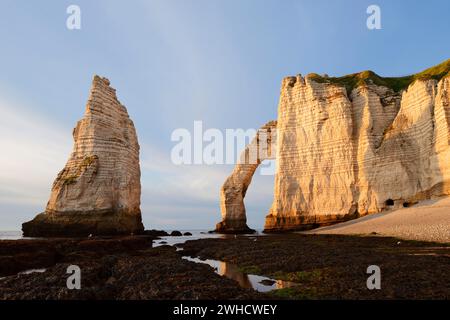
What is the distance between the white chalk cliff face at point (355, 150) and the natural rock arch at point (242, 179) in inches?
285

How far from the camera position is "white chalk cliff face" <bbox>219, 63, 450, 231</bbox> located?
36969mm

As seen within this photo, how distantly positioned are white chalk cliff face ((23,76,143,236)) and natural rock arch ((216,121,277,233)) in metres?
15.7

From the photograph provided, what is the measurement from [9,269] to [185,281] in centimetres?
952

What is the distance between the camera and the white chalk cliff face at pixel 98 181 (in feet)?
133

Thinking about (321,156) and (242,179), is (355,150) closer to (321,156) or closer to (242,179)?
(321,156)

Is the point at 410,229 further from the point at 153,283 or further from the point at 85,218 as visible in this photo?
the point at 85,218

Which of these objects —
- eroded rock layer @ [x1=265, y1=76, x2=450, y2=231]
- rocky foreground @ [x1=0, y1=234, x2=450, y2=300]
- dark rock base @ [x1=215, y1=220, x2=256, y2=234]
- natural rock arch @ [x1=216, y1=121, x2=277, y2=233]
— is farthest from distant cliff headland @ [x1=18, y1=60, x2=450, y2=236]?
rocky foreground @ [x1=0, y1=234, x2=450, y2=300]

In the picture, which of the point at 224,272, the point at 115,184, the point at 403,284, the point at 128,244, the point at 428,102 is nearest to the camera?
the point at 403,284

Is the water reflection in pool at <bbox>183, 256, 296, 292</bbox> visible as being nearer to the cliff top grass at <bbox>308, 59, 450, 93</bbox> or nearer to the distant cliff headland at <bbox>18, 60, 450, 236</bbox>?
the distant cliff headland at <bbox>18, 60, 450, 236</bbox>

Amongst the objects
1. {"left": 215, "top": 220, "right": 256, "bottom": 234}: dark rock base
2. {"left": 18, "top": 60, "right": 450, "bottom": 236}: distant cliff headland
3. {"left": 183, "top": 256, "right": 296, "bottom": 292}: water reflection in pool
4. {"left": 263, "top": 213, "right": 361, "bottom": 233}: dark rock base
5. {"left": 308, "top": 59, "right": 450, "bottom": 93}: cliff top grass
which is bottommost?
{"left": 215, "top": 220, "right": 256, "bottom": 234}: dark rock base

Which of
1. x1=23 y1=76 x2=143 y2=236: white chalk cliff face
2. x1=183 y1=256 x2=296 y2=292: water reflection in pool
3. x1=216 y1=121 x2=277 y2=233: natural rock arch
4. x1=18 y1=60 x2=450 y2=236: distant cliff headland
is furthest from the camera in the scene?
x1=216 y1=121 x2=277 y2=233: natural rock arch

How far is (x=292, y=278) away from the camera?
11.0 meters
